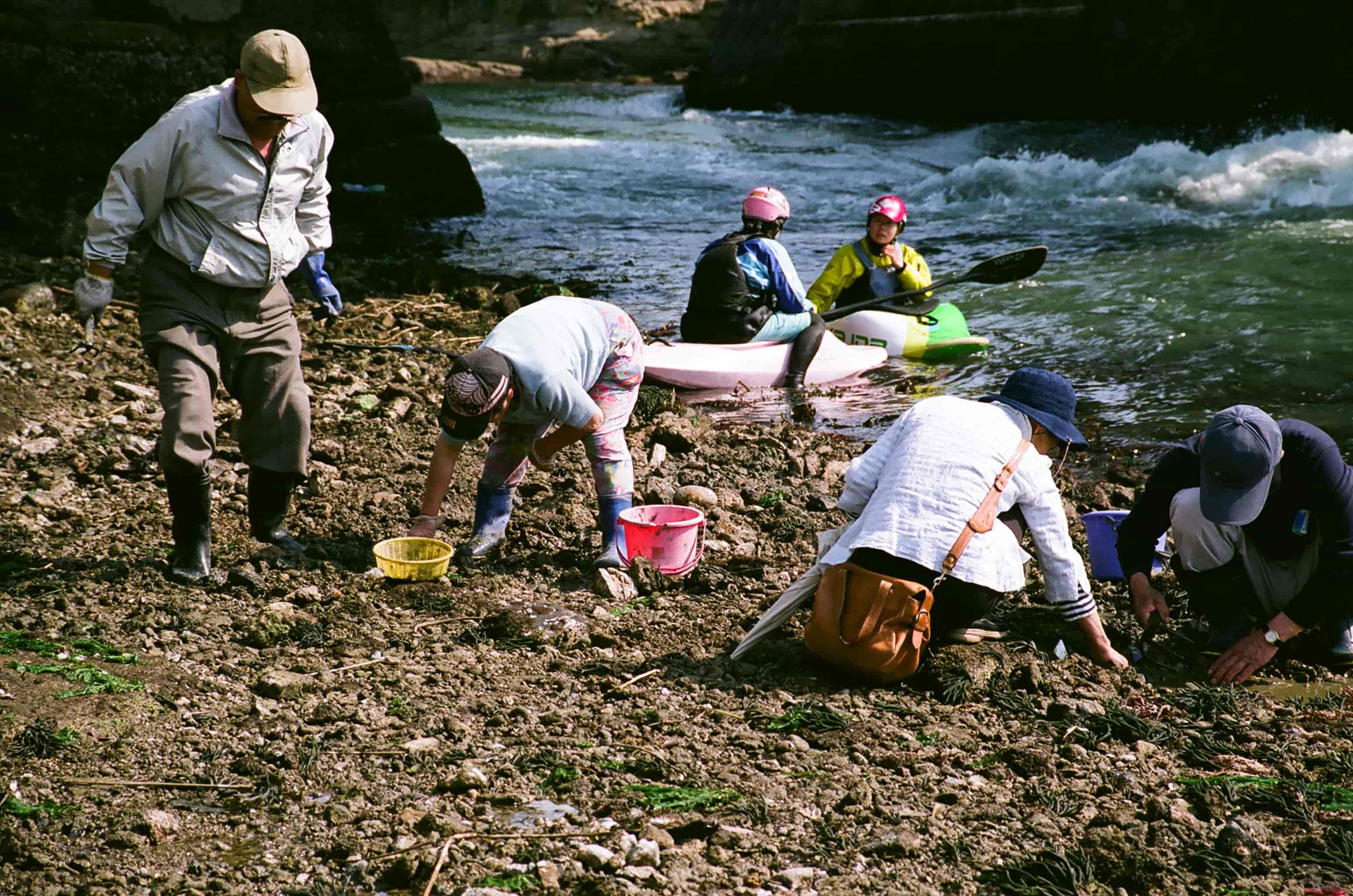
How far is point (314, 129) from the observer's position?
452cm

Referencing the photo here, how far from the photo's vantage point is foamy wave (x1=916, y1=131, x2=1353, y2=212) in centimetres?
1593

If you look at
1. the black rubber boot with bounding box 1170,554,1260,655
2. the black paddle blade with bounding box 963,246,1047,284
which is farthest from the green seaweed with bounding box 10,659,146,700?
the black paddle blade with bounding box 963,246,1047,284

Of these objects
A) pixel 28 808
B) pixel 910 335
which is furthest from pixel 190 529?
pixel 910 335

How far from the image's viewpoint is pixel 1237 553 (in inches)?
170

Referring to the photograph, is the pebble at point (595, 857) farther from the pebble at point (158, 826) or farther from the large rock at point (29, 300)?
the large rock at point (29, 300)

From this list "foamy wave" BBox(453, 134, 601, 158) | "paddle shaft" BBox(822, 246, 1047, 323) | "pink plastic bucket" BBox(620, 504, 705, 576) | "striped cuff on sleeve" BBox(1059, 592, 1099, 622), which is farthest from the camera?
"foamy wave" BBox(453, 134, 601, 158)

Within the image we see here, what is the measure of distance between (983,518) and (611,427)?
161 cm

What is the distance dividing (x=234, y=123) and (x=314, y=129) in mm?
374

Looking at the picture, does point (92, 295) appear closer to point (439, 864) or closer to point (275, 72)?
point (275, 72)

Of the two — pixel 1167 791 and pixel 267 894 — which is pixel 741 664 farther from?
pixel 267 894

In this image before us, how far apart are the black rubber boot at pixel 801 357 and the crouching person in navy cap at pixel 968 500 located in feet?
13.8

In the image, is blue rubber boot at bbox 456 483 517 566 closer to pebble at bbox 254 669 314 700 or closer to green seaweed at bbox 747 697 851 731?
pebble at bbox 254 669 314 700

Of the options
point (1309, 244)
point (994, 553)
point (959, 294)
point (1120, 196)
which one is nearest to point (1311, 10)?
point (1120, 196)

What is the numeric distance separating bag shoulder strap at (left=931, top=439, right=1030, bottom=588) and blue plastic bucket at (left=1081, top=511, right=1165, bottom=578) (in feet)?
4.21
